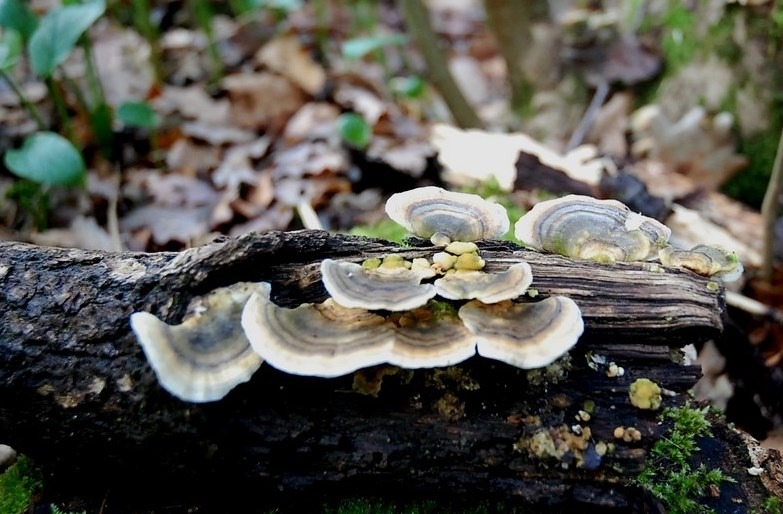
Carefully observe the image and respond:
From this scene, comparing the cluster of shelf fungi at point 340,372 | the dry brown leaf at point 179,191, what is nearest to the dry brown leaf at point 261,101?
the dry brown leaf at point 179,191

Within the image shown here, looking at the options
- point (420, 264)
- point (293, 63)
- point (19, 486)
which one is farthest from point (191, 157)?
point (420, 264)

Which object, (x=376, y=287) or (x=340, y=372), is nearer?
(x=340, y=372)

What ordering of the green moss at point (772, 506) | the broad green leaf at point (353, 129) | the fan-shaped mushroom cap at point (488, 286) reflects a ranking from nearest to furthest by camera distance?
the fan-shaped mushroom cap at point (488, 286), the green moss at point (772, 506), the broad green leaf at point (353, 129)

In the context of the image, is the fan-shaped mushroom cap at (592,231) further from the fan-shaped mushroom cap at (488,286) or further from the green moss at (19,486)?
the green moss at (19,486)

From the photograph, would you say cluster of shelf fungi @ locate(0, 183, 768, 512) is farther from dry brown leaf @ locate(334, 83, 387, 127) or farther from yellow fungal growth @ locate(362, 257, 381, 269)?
dry brown leaf @ locate(334, 83, 387, 127)

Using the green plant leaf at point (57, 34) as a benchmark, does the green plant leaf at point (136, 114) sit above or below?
below

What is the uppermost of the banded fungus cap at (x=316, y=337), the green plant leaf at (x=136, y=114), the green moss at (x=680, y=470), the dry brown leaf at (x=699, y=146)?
the banded fungus cap at (x=316, y=337)

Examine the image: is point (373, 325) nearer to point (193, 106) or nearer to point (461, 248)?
point (461, 248)
